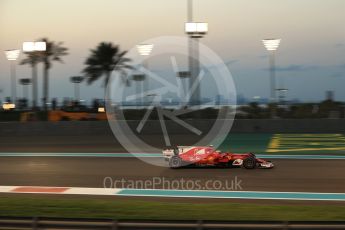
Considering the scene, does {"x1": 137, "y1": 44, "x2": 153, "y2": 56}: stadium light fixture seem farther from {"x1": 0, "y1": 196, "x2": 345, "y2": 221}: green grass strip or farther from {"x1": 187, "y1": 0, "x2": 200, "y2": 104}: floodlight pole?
{"x1": 0, "y1": 196, "x2": 345, "y2": 221}: green grass strip

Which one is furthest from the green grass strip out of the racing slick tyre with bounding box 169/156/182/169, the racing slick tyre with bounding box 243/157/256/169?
the racing slick tyre with bounding box 169/156/182/169

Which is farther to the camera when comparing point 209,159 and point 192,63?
point 192,63

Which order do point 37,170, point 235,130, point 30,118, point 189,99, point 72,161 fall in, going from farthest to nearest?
point 30,118
point 189,99
point 235,130
point 72,161
point 37,170

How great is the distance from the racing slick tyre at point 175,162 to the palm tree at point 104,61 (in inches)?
1481

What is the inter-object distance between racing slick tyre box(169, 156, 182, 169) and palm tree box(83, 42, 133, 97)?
123 ft

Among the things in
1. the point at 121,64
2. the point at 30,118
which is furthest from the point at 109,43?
the point at 30,118

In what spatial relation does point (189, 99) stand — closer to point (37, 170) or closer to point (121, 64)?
point (37, 170)

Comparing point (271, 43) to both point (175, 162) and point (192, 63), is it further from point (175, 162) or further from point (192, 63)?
point (175, 162)

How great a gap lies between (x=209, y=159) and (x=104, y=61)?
3937cm

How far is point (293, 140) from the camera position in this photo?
19328mm

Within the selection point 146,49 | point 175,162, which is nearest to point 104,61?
point 146,49

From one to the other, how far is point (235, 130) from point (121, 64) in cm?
2866

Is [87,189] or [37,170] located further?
[37,170]

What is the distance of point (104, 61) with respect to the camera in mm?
49562
